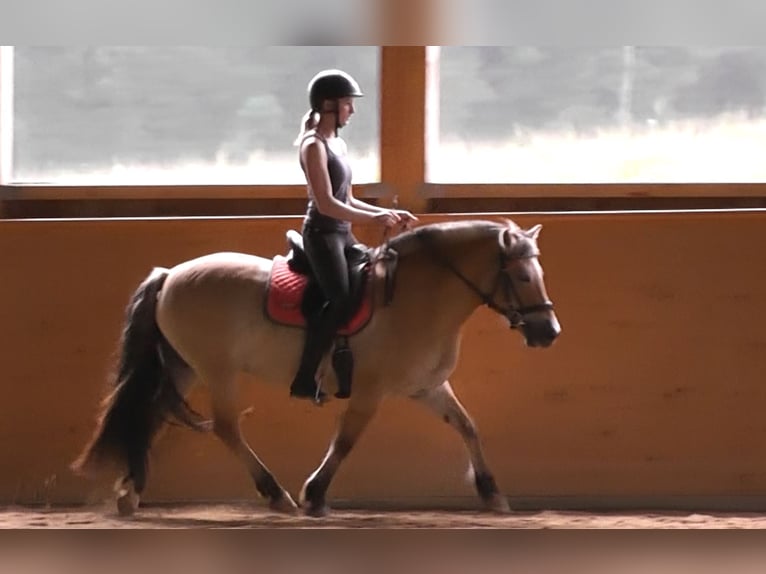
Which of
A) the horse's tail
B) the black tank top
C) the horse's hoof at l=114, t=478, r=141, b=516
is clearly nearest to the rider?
the black tank top

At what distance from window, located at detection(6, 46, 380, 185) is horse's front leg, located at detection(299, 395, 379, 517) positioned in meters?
0.74

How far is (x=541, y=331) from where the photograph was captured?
2.62 meters

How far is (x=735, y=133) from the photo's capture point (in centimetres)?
316

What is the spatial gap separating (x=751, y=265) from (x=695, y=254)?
17 cm

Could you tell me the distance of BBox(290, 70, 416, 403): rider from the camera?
2.60 m

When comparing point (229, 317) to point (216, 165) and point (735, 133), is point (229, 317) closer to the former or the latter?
point (216, 165)

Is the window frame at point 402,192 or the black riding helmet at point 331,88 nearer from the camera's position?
the black riding helmet at point 331,88

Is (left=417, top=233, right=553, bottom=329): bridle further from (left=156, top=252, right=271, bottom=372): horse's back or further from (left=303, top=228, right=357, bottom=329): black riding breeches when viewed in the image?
(left=156, top=252, right=271, bottom=372): horse's back

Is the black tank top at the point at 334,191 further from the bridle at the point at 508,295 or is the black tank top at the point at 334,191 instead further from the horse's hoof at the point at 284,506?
the horse's hoof at the point at 284,506

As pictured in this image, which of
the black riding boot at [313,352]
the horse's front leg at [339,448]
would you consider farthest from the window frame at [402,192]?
the horse's front leg at [339,448]

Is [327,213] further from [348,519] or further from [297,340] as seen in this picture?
[348,519]

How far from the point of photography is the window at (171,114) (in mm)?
3064

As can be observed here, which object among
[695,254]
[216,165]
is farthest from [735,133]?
[216,165]

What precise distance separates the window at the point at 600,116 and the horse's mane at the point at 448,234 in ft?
1.50
